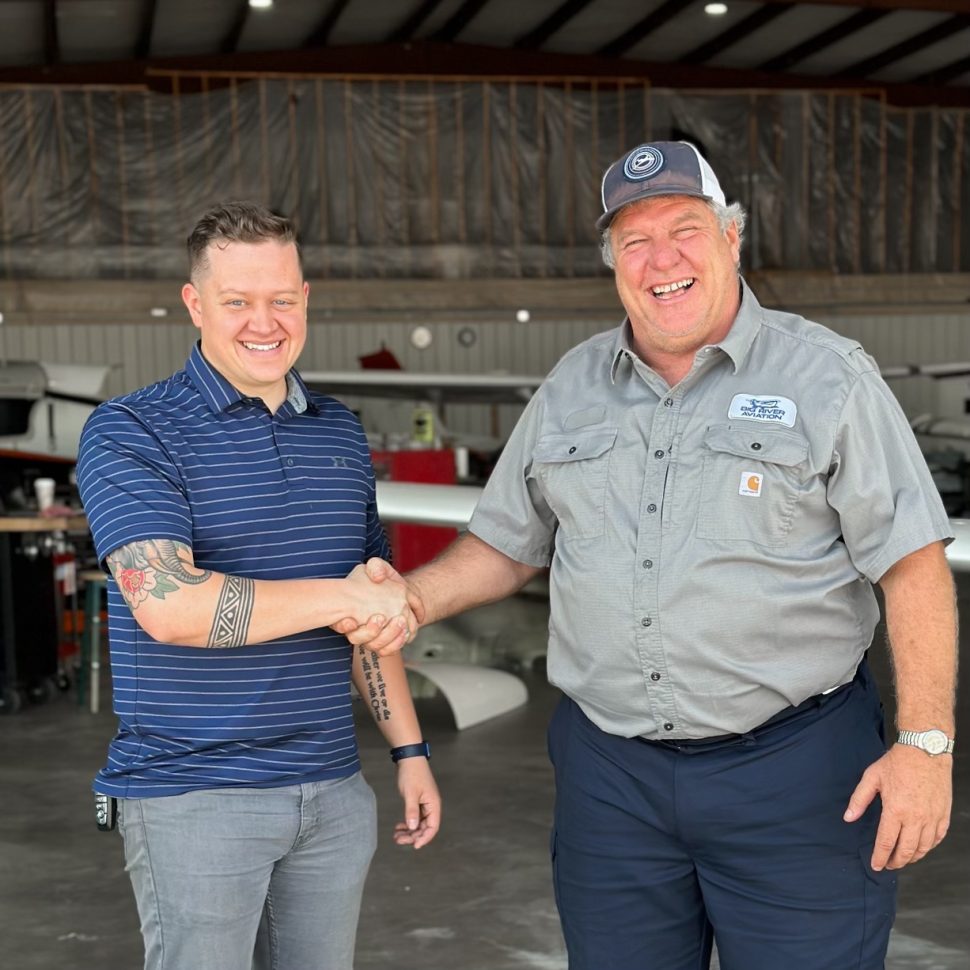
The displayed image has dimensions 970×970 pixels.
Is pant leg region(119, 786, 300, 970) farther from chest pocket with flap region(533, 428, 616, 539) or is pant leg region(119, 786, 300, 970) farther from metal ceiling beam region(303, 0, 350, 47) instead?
metal ceiling beam region(303, 0, 350, 47)

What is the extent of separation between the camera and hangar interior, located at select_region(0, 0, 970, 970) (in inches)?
646

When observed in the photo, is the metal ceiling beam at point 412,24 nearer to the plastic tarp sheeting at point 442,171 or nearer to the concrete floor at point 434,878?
the plastic tarp sheeting at point 442,171

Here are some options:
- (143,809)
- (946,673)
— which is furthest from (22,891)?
(946,673)

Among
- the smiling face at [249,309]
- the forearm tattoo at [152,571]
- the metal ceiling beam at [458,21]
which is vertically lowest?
the forearm tattoo at [152,571]

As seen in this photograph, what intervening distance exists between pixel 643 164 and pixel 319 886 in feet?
4.58

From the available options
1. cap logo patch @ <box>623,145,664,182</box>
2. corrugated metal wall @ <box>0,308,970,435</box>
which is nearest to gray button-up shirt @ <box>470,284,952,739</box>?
cap logo patch @ <box>623,145,664,182</box>

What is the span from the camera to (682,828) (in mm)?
2324

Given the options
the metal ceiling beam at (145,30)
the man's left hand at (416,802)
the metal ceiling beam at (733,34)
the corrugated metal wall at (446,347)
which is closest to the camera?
the man's left hand at (416,802)

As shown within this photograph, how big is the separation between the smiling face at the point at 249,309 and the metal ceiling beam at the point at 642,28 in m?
17.9

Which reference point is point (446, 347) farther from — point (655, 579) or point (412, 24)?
point (655, 579)

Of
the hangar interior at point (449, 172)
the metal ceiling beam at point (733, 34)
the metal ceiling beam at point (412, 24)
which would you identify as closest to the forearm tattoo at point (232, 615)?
the hangar interior at point (449, 172)

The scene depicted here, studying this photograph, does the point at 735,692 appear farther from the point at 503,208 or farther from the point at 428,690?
the point at 503,208

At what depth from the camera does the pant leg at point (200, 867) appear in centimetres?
213

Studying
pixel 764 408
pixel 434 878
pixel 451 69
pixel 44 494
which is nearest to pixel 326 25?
pixel 451 69
